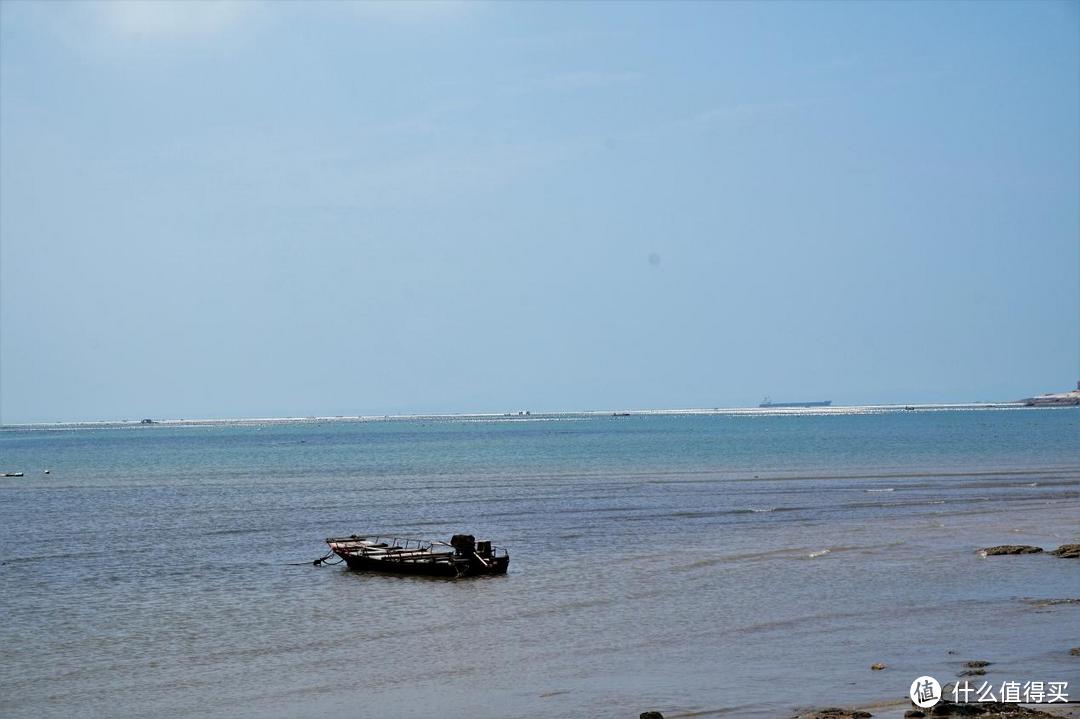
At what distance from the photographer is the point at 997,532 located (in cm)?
4700

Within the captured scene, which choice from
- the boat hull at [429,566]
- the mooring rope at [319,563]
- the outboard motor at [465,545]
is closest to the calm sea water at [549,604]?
the mooring rope at [319,563]

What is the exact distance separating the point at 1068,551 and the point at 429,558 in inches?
937

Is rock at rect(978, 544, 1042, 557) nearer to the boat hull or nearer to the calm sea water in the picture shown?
the calm sea water

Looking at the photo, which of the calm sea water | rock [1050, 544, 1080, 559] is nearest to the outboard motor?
the calm sea water

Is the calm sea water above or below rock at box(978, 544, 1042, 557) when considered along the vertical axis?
below

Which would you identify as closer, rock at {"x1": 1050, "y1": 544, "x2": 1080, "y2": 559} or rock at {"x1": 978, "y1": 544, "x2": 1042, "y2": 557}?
rock at {"x1": 1050, "y1": 544, "x2": 1080, "y2": 559}

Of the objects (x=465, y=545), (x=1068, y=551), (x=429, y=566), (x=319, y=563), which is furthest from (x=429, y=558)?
(x=1068, y=551)

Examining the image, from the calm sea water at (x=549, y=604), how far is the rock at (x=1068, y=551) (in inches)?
27.1

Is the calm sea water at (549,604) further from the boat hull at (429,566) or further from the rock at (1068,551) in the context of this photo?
the boat hull at (429,566)

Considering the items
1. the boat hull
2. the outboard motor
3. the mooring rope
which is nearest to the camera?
the boat hull

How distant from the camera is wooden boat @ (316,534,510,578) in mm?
40938

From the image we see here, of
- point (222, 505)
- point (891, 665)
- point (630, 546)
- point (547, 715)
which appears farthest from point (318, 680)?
point (222, 505)

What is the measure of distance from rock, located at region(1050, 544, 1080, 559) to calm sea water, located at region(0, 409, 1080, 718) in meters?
0.69

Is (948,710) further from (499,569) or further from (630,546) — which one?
(630,546)
